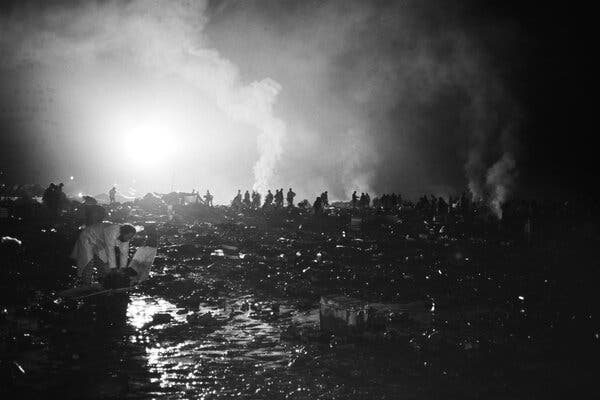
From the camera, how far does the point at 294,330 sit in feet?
21.1

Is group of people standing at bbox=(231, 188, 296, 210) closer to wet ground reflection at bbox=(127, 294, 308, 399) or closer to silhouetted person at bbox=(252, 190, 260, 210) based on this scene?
silhouetted person at bbox=(252, 190, 260, 210)

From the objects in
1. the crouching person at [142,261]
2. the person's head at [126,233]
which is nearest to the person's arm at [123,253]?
the person's head at [126,233]

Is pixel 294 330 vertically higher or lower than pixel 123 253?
lower

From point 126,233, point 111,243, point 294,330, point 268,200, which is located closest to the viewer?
point 126,233

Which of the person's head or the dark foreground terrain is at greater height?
the person's head

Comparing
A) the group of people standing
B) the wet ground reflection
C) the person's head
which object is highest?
the group of people standing

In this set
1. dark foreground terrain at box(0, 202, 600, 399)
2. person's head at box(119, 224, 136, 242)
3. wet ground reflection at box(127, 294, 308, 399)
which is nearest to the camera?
wet ground reflection at box(127, 294, 308, 399)

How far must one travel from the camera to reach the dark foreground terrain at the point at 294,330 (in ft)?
14.3

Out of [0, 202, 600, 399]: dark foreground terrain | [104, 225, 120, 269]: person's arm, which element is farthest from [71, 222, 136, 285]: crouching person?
[0, 202, 600, 399]: dark foreground terrain

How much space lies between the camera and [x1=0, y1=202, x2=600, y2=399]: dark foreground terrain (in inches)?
171

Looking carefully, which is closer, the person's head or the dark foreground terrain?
the dark foreground terrain

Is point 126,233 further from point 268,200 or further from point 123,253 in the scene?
point 268,200

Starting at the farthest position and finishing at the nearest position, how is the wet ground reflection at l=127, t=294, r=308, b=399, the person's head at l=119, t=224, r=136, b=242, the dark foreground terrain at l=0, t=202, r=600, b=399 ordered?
1. the person's head at l=119, t=224, r=136, b=242
2. the dark foreground terrain at l=0, t=202, r=600, b=399
3. the wet ground reflection at l=127, t=294, r=308, b=399

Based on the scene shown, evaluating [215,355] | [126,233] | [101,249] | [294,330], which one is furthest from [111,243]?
[294,330]
